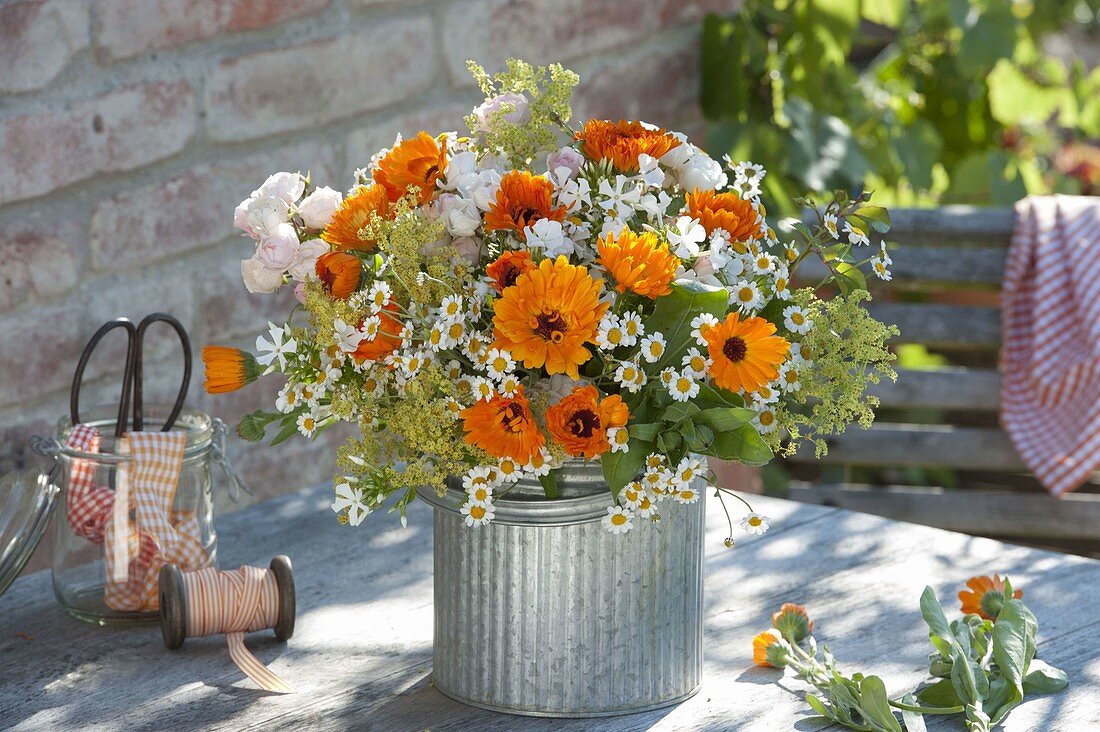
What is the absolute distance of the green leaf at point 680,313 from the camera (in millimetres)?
992

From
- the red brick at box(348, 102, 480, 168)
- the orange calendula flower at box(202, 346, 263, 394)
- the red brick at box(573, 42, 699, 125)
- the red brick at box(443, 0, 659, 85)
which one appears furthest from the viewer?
the red brick at box(573, 42, 699, 125)

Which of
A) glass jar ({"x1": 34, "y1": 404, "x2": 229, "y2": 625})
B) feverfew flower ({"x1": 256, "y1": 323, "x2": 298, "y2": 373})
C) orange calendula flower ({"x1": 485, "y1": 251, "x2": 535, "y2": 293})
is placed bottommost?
glass jar ({"x1": 34, "y1": 404, "x2": 229, "y2": 625})

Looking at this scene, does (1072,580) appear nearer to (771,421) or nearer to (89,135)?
(771,421)

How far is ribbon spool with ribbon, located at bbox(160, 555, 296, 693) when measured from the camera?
4.07 feet

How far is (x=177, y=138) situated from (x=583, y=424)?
0.95 meters

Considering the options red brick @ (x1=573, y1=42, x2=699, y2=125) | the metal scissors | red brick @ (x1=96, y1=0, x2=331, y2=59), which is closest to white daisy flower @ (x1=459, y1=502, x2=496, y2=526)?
the metal scissors

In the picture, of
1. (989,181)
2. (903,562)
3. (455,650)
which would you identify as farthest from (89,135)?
(989,181)

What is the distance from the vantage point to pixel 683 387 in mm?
975

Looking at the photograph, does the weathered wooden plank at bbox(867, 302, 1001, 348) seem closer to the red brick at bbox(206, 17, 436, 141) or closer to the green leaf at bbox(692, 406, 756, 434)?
the red brick at bbox(206, 17, 436, 141)

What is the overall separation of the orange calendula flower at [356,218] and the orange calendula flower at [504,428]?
17cm

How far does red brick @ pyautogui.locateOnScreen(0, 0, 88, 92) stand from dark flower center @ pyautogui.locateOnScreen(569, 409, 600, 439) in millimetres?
896

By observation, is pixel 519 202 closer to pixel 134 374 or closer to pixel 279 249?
pixel 279 249

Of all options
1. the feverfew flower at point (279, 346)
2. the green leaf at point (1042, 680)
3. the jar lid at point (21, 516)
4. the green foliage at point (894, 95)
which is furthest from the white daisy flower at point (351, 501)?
the green foliage at point (894, 95)

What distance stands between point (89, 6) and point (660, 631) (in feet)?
3.25
